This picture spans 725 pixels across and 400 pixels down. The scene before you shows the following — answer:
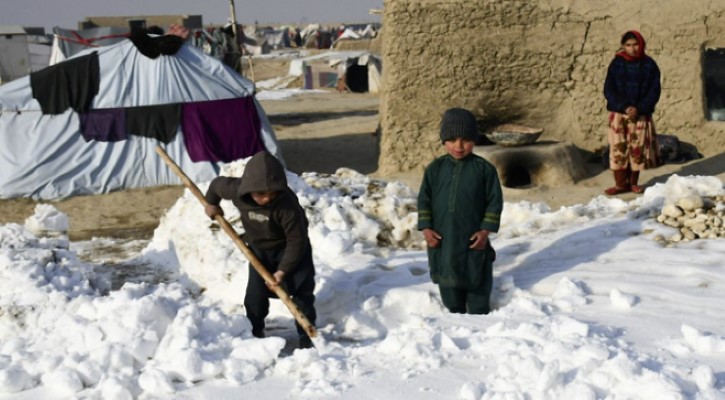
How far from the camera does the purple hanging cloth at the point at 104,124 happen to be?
32.3 ft

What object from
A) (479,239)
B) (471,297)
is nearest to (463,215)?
(479,239)

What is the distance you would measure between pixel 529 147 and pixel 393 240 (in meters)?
3.67

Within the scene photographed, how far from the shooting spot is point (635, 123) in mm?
7926

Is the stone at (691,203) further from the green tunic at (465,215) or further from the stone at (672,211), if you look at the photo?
the green tunic at (465,215)

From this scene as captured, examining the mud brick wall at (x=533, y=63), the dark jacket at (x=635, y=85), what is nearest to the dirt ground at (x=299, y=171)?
the mud brick wall at (x=533, y=63)

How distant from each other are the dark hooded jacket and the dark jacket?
4996 millimetres

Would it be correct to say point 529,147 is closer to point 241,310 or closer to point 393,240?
point 393,240

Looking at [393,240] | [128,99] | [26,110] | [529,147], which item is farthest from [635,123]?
[26,110]

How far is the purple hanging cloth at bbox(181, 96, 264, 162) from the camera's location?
32.9 feet

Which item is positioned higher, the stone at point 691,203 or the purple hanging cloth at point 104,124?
the stone at point 691,203

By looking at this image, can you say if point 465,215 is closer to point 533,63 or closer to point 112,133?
point 533,63

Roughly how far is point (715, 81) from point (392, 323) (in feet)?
27.9

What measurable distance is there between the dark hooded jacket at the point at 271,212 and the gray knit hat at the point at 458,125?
0.77 meters

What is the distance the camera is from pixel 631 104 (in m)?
7.88
